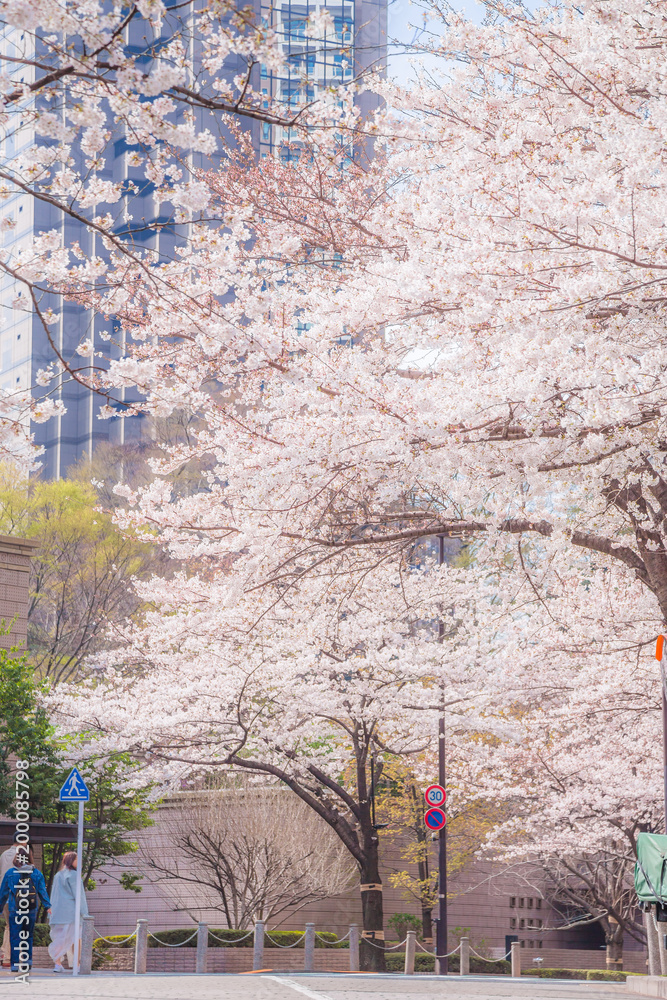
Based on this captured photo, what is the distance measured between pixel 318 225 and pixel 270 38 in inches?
267

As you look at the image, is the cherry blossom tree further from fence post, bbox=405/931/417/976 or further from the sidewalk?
fence post, bbox=405/931/417/976

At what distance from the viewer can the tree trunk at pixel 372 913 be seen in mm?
22531

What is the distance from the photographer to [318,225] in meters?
11.8

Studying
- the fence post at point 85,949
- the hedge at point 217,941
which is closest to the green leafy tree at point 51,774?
the hedge at point 217,941

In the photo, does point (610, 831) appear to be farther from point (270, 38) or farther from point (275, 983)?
point (270, 38)

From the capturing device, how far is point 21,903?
1198 cm

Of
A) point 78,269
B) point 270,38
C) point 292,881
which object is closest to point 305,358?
point 78,269

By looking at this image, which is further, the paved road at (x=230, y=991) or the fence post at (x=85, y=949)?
the fence post at (x=85, y=949)

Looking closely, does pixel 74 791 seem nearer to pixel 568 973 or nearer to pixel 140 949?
pixel 140 949

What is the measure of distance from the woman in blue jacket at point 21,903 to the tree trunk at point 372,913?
35.6 feet

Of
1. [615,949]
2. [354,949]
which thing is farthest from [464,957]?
[615,949]

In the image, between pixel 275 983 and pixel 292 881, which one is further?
pixel 292 881

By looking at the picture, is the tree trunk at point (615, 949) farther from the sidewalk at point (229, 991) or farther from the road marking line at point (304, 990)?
the road marking line at point (304, 990)

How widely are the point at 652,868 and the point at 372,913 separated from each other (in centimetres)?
1023
